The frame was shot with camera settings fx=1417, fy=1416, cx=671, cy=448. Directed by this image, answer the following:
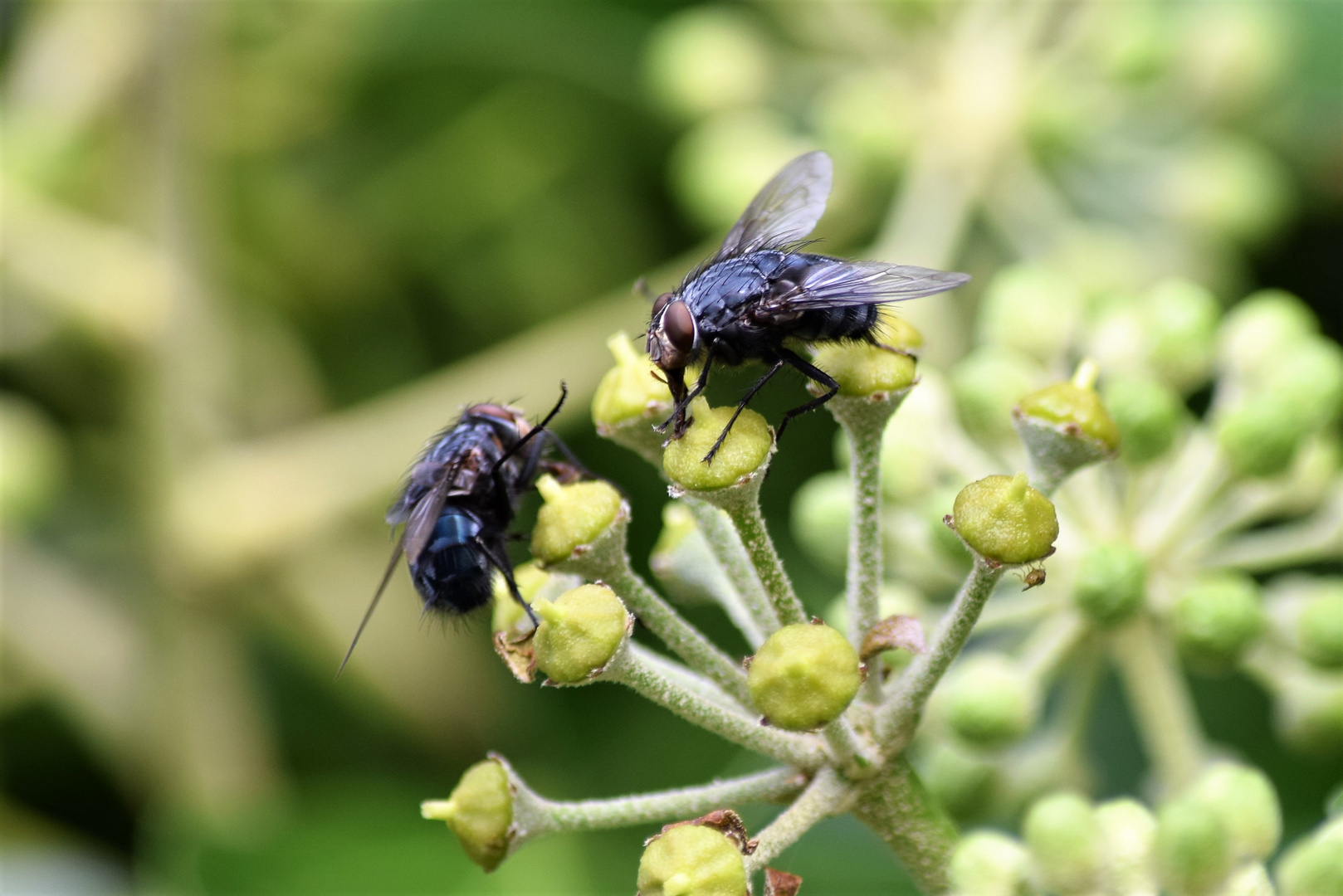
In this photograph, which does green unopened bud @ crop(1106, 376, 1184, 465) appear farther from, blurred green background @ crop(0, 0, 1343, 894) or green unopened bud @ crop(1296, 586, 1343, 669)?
blurred green background @ crop(0, 0, 1343, 894)

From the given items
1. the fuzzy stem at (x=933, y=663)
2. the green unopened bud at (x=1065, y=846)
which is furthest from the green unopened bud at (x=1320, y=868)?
the fuzzy stem at (x=933, y=663)

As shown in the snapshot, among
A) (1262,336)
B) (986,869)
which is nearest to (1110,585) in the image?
(986,869)

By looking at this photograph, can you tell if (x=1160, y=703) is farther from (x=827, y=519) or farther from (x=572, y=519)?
(x=572, y=519)

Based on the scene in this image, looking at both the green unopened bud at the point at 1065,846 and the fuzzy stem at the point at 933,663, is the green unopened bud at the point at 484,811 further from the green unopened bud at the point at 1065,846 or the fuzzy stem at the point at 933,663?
the green unopened bud at the point at 1065,846

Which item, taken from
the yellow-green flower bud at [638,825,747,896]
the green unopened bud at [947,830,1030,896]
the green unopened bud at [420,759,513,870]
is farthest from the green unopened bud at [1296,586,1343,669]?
the green unopened bud at [420,759,513,870]

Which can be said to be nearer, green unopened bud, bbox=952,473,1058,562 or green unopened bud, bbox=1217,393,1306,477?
green unopened bud, bbox=952,473,1058,562

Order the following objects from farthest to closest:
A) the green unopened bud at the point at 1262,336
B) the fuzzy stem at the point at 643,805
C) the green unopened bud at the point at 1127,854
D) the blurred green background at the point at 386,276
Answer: the blurred green background at the point at 386,276, the green unopened bud at the point at 1262,336, the green unopened bud at the point at 1127,854, the fuzzy stem at the point at 643,805
